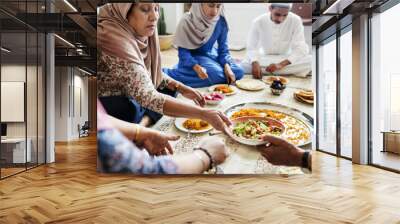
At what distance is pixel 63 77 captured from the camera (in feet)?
47.4

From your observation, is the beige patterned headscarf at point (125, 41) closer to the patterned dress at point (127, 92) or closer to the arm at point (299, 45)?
the patterned dress at point (127, 92)

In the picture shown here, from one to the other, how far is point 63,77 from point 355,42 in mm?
10697

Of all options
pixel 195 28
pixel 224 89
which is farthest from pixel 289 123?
pixel 195 28

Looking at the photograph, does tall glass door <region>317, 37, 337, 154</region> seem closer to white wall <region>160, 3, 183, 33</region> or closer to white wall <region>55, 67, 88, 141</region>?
white wall <region>160, 3, 183, 33</region>

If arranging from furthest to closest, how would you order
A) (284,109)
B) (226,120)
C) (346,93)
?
(346,93), (284,109), (226,120)

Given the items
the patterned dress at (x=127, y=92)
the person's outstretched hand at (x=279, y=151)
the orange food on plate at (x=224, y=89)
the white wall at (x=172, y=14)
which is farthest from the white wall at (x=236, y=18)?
the person's outstretched hand at (x=279, y=151)

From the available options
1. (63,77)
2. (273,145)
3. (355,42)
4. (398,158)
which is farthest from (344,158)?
(63,77)

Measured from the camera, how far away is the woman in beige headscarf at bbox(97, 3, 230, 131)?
570cm

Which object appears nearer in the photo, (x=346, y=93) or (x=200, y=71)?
(x=200, y=71)

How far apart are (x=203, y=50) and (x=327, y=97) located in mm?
4870

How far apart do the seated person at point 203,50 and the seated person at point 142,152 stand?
0.94m

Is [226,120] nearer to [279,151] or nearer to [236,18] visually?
[279,151]

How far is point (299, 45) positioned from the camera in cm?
596

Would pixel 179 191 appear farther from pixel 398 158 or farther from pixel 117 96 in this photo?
pixel 398 158
